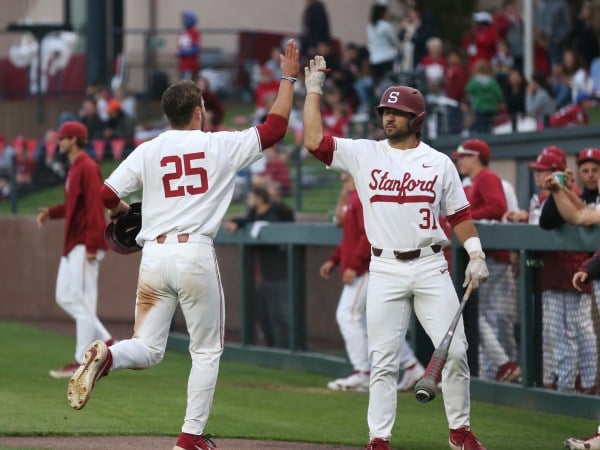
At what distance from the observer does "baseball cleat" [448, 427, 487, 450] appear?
761cm

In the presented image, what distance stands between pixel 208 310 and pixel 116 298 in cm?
1109

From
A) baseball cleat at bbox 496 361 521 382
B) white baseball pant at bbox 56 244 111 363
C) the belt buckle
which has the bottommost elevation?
baseball cleat at bbox 496 361 521 382

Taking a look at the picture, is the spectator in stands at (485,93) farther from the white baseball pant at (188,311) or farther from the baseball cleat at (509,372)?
the white baseball pant at (188,311)

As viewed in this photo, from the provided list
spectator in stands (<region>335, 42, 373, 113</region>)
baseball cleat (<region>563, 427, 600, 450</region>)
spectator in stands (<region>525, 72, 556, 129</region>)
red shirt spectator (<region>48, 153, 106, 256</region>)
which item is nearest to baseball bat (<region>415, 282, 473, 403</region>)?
baseball cleat (<region>563, 427, 600, 450</region>)

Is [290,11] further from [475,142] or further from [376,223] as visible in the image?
[376,223]

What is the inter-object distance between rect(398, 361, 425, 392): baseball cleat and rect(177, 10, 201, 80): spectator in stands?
1235 centimetres

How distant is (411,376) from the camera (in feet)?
36.6

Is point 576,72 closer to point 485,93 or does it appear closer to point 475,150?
point 485,93

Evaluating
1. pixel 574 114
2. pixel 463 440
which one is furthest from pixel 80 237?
pixel 574 114

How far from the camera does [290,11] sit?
1073 inches

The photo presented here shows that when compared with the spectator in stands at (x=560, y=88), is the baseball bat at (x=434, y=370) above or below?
below

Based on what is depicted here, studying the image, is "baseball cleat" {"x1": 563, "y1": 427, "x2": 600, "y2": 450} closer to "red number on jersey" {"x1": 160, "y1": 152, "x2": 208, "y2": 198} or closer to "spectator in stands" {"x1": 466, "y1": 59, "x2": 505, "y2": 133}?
"red number on jersey" {"x1": 160, "y1": 152, "x2": 208, "y2": 198}

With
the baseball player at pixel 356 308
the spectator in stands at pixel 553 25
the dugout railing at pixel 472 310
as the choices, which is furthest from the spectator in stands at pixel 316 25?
the baseball player at pixel 356 308

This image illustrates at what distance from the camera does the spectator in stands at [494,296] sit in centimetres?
1052
